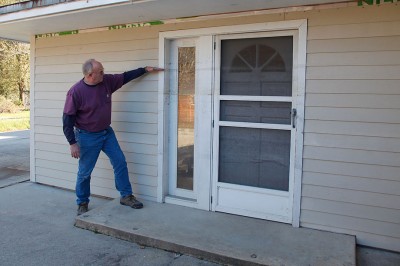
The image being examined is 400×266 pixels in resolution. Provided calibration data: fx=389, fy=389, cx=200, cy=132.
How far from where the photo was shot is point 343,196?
377cm

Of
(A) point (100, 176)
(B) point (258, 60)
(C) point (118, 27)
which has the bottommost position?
(A) point (100, 176)

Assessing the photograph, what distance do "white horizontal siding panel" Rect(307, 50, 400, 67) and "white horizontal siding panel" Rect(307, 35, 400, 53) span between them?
0.12 ft

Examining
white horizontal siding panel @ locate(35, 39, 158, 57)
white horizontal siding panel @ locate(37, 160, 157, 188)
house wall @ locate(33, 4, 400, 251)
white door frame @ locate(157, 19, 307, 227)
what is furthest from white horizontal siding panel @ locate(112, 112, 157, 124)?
house wall @ locate(33, 4, 400, 251)

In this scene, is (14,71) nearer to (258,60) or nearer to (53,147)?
(53,147)

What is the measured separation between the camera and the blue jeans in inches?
176

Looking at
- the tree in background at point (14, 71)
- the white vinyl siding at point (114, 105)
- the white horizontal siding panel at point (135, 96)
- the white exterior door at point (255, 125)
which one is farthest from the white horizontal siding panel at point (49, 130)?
the tree in background at point (14, 71)

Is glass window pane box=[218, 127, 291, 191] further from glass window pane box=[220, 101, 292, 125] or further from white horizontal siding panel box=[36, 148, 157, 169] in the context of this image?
white horizontal siding panel box=[36, 148, 157, 169]

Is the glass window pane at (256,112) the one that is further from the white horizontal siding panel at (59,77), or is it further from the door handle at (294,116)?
the white horizontal siding panel at (59,77)

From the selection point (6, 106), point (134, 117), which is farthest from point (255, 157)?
point (6, 106)

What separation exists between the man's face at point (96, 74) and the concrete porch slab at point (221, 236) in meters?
1.47

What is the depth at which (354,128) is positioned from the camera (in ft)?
12.1

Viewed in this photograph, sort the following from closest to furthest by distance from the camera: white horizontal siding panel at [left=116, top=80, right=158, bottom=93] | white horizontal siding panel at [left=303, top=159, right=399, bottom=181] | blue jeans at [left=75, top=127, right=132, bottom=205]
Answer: white horizontal siding panel at [left=303, top=159, right=399, bottom=181] < blue jeans at [left=75, top=127, right=132, bottom=205] < white horizontal siding panel at [left=116, top=80, right=158, bottom=93]

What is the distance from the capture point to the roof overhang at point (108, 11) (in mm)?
→ 3773

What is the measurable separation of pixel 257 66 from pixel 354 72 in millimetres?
969
